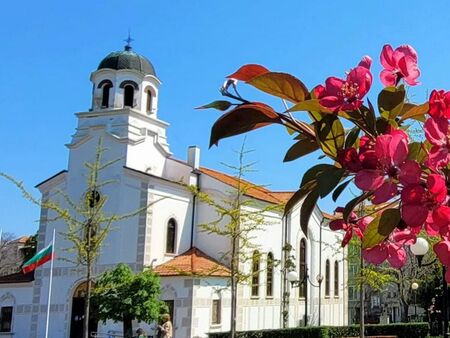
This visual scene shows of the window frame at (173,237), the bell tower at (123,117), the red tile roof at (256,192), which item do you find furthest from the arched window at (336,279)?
the bell tower at (123,117)

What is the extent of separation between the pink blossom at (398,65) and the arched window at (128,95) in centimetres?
2580

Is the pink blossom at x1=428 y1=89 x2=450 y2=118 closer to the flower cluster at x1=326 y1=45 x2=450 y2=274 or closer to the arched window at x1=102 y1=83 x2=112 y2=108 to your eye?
the flower cluster at x1=326 y1=45 x2=450 y2=274

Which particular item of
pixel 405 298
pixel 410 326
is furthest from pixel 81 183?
pixel 405 298

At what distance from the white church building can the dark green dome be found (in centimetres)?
5

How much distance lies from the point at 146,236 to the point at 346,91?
22991 millimetres

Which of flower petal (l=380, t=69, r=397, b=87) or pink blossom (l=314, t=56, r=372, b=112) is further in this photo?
flower petal (l=380, t=69, r=397, b=87)

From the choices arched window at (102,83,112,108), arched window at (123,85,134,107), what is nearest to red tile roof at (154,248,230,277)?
arched window at (123,85,134,107)

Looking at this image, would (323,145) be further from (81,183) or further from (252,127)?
(81,183)

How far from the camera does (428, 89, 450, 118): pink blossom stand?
118cm

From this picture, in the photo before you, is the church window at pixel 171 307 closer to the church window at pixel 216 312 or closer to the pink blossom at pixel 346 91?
the church window at pixel 216 312

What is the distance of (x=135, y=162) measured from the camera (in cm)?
2583

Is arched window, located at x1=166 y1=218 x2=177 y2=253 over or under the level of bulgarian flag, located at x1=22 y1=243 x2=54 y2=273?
over

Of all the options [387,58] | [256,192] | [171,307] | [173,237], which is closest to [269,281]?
[256,192]

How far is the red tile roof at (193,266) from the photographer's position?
74.2 ft
